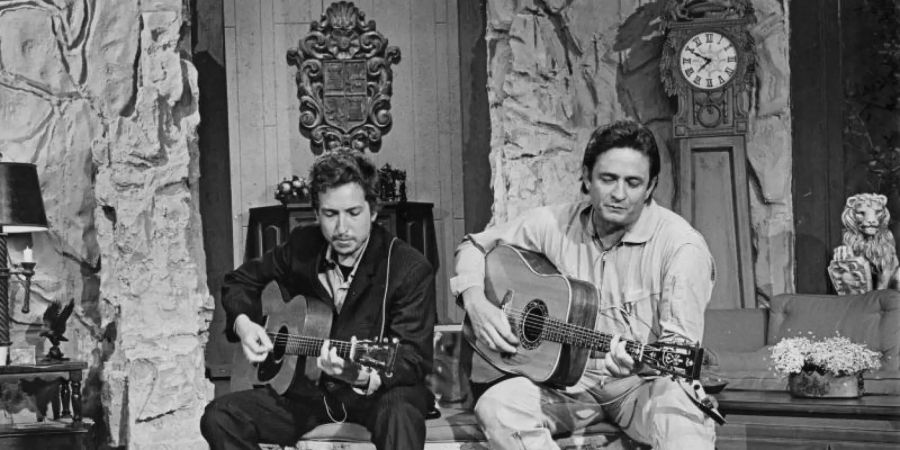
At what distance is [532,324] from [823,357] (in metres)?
1.63

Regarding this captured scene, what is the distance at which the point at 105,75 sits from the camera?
6211 mm

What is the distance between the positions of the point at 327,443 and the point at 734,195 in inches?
135

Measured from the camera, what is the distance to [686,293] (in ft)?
10.4

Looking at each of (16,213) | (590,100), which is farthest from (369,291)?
(590,100)

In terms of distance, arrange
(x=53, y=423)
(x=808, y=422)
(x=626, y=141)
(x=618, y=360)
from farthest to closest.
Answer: (x=53, y=423)
(x=808, y=422)
(x=626, y=141)
(x=618, y=360)

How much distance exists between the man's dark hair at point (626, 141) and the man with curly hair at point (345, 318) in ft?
2.26

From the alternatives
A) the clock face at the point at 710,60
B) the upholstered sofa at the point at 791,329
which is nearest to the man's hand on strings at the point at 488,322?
the upholstered sofa at the point at 791,329

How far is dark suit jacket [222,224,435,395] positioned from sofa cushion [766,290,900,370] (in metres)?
2.63

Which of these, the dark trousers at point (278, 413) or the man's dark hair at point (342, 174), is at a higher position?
the man's dark hair at point (342, 174)

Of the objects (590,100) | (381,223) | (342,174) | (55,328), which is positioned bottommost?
(55,328)

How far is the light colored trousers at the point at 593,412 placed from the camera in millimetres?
3066

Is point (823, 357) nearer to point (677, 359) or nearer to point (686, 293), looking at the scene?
point (686, 293)

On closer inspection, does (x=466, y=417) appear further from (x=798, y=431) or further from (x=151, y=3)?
(x=151, y=3)

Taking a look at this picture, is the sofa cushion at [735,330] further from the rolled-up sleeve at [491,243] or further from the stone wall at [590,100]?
the rolled-up sleeve at [491,243]
